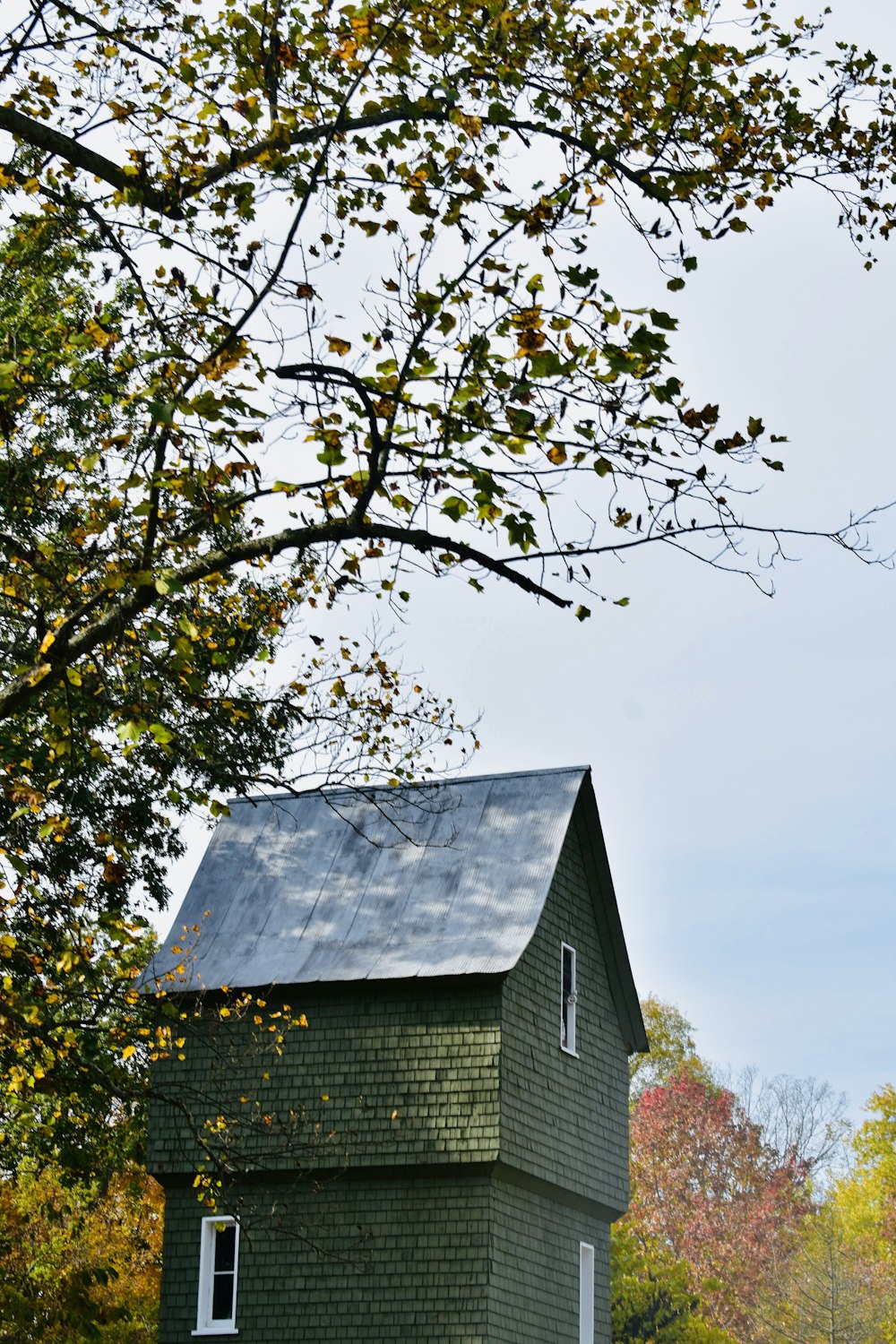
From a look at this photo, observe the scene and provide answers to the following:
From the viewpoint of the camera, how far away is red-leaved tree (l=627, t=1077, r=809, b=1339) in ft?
156

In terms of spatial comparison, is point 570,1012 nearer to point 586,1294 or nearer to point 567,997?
point 567,997

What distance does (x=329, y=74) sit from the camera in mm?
10078

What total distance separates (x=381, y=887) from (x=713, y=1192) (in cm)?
3346

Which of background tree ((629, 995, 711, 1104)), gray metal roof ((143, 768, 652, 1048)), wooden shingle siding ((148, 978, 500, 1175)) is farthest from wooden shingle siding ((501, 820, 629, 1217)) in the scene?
background tree ((629, 995, 711, 1104))

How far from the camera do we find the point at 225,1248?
69.6 ft

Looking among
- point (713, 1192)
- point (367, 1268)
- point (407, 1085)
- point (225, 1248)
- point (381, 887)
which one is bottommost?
point (367, 1268)

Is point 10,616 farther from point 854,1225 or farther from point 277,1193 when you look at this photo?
point 854,1225

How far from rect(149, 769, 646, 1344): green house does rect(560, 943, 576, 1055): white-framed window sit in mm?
66

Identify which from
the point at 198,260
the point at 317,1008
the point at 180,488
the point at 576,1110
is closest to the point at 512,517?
the point at 180,488

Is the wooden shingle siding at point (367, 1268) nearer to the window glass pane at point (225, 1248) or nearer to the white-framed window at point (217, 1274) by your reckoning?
the white-framed window at point (217, 1274)

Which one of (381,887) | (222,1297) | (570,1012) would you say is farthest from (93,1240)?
(570,1012)

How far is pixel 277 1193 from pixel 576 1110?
4405mm

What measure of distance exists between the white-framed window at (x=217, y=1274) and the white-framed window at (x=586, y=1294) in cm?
502

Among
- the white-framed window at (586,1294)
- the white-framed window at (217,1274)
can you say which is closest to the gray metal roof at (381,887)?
the white-framed window at (217,1274)
